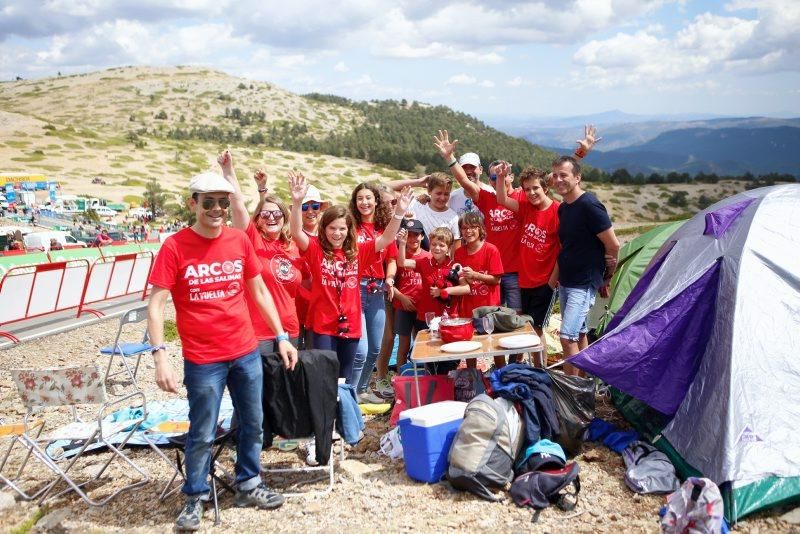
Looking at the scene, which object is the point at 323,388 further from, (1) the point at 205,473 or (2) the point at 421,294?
(2) the point at 421,294

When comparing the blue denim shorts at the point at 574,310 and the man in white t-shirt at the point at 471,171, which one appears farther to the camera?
the man in white t-shirt at the point at 471,171

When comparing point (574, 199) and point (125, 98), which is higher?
point (125, 98)

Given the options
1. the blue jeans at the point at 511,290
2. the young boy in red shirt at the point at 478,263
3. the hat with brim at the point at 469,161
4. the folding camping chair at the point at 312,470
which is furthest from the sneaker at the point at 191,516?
the hat with brim at the point at 469,161

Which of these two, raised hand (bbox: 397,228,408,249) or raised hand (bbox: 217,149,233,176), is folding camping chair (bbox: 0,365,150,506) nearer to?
raised hand (bbox: 217,149,233,176)

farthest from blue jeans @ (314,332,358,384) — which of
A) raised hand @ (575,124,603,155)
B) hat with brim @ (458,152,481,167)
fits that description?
raised hand @ (575,124,603,155)

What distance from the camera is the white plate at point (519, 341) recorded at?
476 cm

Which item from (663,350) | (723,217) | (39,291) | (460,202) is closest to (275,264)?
(460,202)

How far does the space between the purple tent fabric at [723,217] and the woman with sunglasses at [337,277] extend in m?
2.46

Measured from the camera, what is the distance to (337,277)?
5199mm

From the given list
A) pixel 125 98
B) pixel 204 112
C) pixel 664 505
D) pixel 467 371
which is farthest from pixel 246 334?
pixel 125 98

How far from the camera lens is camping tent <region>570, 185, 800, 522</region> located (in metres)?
3.90

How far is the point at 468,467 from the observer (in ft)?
14.0

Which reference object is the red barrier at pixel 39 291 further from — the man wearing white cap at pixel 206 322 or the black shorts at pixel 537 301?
the black shorts at pixel 537 301

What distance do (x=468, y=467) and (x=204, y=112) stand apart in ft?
347
